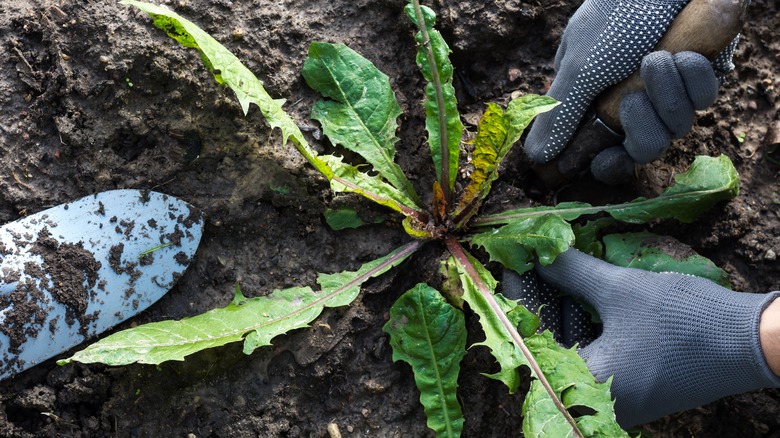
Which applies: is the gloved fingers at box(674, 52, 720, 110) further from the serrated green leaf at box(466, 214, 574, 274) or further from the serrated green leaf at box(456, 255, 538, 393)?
the serrated green leaf at box(456, 255, 538, 393)

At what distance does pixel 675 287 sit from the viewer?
1.76 meters

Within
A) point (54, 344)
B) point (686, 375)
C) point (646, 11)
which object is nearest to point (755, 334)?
point (686, 375)

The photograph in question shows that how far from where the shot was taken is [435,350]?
5.86 ft

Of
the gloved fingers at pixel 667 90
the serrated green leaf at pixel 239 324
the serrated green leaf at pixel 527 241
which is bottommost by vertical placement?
the serrated green leaf at pixel 239 324

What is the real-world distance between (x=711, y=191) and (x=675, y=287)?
0.33m

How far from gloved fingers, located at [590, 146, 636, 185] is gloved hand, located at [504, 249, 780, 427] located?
28 centimetres

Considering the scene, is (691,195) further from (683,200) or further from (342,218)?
(342,218)

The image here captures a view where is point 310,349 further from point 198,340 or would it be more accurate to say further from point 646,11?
point 646,11

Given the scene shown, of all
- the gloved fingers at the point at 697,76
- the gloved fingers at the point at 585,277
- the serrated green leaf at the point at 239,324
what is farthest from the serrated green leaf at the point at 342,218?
A: the gloved fingers at the point at 697,76

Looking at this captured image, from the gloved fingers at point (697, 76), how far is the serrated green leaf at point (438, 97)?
0.61m

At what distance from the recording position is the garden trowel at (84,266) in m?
1.71

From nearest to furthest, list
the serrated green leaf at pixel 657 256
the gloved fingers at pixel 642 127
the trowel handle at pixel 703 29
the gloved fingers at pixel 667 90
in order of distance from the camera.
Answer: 1. the trowel handle at pixel 703 29
2. the gloved fingers at pixel 667 90
3. the gloved fingers at pixel 642 127
4. the serrated green leaf at pixel 657 256

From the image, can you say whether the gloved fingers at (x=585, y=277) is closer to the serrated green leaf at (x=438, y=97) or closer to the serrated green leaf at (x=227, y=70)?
the serrated green leaf at (x=438, y=97)

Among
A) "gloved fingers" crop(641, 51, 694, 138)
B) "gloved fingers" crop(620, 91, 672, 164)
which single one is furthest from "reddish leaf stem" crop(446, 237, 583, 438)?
"gloved fingers" crop(641, 51, 694, 138)
